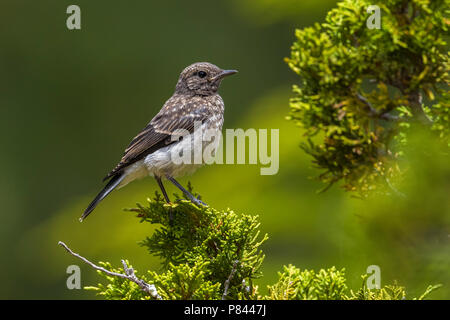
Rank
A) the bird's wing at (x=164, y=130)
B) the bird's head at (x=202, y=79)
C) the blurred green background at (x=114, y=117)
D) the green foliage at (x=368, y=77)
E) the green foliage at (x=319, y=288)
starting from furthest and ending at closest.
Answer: the blurred green background at (x=114, y=117), the bird's head at (x=202, y=79), the bird's wing at (x=164, y=130), the green foliage at (x=319, y=288), the green foliage at (x=368, y=77)

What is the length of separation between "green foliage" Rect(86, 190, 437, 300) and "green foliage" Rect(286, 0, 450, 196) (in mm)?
543

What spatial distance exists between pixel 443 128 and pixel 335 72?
0.56 metres

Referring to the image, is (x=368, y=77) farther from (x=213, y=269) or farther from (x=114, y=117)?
(x=114, y=117)

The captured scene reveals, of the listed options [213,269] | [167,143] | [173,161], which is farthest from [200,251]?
[167,143]

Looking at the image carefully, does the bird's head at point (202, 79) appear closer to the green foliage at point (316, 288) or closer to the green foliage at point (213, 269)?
the green foliage at point (213, 269)

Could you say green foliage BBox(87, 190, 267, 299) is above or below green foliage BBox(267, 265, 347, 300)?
above

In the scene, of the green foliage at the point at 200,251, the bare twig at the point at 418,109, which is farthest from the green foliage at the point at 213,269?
the bare twig at the point at 418,109

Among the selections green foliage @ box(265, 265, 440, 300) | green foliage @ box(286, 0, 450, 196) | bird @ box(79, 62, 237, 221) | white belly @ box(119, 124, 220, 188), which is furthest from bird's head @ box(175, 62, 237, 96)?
green foliage @ box(265, 265, 440, 300)

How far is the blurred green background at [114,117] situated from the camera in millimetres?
8344

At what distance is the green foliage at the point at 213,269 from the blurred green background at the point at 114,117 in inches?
109

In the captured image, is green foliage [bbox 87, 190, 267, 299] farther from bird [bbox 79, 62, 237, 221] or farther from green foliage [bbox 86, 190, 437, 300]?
bird [bbox 79, 62, 237, 221]

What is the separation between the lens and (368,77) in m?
3.45

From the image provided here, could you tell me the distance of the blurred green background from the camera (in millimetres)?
8344

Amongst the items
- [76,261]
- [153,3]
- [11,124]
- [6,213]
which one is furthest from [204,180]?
[153,3]
